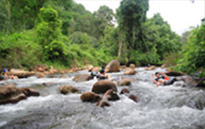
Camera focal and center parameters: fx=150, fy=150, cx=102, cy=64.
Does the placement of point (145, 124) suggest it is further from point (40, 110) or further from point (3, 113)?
point (3, 113)

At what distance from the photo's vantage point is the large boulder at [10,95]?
15.2 ft

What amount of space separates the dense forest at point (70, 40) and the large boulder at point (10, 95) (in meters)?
6.79

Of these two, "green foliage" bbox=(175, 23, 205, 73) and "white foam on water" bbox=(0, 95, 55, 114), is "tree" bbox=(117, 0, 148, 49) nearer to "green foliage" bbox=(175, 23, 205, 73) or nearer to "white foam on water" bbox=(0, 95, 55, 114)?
"green foliage" bbox=(175, 23, 205, 73)

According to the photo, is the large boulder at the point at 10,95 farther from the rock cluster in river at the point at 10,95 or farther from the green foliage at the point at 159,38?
the green foliage at the point at 159,38

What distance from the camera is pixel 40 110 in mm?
4238

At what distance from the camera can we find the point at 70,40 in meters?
17.7

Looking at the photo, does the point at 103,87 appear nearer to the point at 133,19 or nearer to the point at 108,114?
the point at 108,114

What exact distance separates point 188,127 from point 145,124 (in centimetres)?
88

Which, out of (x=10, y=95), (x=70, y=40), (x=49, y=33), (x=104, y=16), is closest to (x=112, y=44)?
(x=70, y=40)

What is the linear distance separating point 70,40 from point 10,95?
1341 centimetres

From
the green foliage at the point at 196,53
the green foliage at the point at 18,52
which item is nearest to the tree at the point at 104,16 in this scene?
the green foliage at the point at 18,52

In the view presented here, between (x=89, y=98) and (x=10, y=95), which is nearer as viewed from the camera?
(x=10, y=95)

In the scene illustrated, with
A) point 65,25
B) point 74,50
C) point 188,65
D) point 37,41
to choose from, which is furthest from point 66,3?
point 188,65

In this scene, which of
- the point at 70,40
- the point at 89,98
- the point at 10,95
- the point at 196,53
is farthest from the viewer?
the point at 70,40
